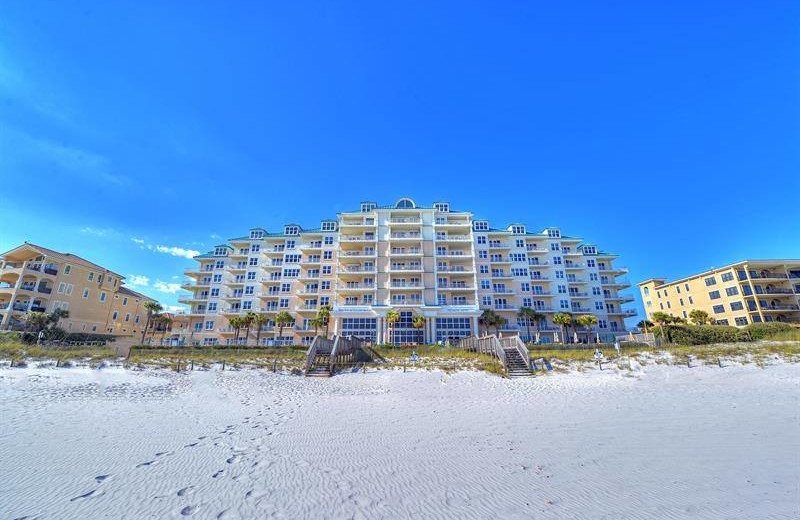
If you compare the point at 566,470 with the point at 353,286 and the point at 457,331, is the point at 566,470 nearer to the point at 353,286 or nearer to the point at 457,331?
the point at 457,331

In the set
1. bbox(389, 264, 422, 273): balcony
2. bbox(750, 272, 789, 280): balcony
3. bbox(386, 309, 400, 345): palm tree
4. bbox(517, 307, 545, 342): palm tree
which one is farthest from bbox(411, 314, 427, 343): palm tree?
bbox(750, 272, 789, 280): balcony

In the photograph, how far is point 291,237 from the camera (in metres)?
54.8

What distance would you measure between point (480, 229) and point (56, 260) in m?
63.3

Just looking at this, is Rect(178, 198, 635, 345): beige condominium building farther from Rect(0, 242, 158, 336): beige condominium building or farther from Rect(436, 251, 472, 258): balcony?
Rect(0, 242, 158, 336): beige condominium building

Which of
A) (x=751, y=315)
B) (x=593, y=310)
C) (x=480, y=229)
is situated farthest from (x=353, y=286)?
(x=751, y=315)

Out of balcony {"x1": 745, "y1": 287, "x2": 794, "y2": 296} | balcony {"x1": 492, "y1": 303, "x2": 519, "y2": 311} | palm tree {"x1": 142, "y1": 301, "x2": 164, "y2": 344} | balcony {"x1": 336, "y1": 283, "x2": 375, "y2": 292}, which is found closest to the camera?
palm tree {"x1": 142, "y1": 301, "x2": 164, "y2": 344}

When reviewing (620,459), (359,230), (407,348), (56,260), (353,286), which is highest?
(359,230)

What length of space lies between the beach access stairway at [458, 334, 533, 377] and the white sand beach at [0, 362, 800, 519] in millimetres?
5226

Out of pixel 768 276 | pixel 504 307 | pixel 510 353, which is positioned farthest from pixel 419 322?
pixel 768 276

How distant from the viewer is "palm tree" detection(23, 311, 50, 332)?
126 feet

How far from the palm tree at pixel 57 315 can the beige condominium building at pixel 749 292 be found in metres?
95.7

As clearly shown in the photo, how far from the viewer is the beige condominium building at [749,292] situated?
48781 mm

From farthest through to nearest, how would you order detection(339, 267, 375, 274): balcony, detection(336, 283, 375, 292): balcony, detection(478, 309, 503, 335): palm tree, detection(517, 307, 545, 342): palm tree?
detection(339, 267, 375, 274): balcony, detection(336, 283, 375, 292): balcony, detection(517, 307, 545, 342): palm tree, detection(478, 309, 503, 335): palm tree

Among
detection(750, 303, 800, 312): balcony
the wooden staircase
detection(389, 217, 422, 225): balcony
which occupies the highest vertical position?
detection(389, 217, 422, 225): balcony
